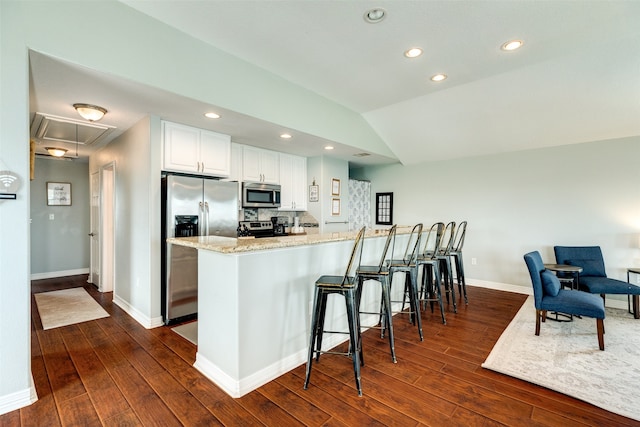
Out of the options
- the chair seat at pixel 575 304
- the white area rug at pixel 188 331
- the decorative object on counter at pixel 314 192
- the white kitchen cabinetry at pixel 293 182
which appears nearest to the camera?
the chair seat at pixel 575 304

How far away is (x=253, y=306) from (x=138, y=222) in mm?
2222

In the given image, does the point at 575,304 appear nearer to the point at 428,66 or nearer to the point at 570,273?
the point at 570,273

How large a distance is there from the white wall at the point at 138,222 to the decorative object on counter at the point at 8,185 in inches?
54.3

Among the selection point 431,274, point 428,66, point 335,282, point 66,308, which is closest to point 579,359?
point 431,274

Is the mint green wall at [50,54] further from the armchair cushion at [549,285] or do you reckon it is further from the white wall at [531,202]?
the white wall at [531,202]

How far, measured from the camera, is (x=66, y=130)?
3.75 m

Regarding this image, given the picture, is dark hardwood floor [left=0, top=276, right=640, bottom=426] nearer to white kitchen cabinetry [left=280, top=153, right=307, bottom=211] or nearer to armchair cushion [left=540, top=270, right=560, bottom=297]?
armchair cushion [left=540, top=270, right=560, bottom=297]

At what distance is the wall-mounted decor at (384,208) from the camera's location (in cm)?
628

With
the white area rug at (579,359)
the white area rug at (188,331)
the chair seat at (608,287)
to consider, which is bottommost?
the white area rug at (188,331)

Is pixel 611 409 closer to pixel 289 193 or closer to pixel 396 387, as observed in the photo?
pixel 396 387

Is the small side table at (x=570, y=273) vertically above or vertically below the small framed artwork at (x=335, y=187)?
below

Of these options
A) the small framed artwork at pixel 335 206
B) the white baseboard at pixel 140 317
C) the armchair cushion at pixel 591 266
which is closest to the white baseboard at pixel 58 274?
the white baseboard at pixel 140 317

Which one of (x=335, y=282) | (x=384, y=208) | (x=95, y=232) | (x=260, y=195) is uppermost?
(x=260, y=195)

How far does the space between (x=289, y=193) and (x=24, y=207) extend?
367 centimetres
